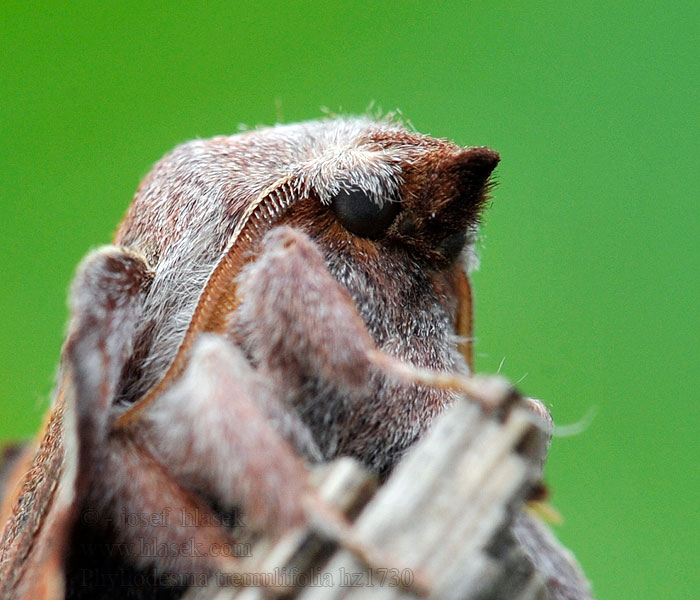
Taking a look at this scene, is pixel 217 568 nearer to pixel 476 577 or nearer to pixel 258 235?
pixel 476 577

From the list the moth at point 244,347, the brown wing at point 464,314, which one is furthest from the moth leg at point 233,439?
the brown wing at point 464,314

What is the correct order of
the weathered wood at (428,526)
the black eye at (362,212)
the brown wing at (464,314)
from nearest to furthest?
1. the weathered wood at (428,526)
2. the black eye at (362,212)
3. the brown wing at (464,314)

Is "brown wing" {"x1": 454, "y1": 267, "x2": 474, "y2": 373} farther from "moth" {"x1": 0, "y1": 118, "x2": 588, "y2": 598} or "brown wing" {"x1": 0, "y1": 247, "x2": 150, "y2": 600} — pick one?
"brown wing" {"x1": 0, "y1": 247, "x2": 150, "y2": 600}

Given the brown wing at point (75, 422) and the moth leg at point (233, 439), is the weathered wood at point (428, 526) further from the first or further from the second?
the brown wing at point (75, 422)

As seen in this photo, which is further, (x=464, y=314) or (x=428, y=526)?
(x=464, y=314)

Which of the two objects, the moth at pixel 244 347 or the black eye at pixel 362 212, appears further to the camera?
the black eye at pixel 362 212

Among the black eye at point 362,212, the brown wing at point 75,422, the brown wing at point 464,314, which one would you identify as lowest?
the brown wing at point 75,422

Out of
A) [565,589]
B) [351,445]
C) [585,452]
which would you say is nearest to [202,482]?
[351,445]

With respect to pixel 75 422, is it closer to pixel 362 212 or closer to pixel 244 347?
pixel 244 347

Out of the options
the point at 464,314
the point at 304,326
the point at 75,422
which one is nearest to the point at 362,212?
the point at 304,326
